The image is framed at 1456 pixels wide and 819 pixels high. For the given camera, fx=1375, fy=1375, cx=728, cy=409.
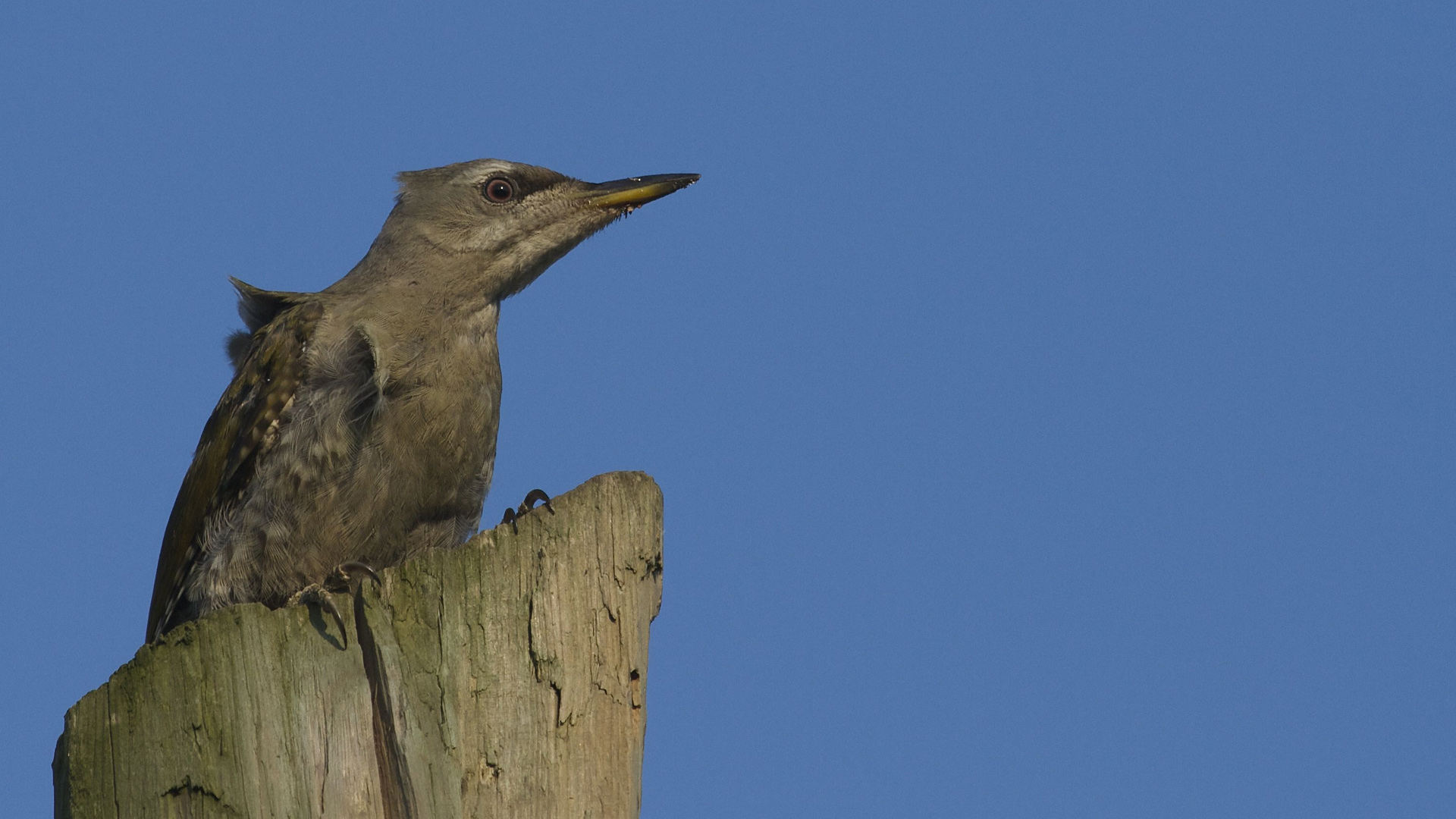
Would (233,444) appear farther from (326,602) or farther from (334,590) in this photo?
(326,602)

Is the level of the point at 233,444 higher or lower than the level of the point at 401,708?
higher

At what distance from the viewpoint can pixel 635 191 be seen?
6.92 metres

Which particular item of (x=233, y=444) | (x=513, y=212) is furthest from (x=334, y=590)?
(x=513, y=212)

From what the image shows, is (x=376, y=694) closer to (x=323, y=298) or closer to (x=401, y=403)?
(x=401, y=403)

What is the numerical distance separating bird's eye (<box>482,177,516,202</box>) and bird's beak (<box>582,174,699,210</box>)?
0.38 m

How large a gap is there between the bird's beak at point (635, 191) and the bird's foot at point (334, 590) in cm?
261

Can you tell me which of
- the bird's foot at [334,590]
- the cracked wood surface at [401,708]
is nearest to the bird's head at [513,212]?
the bird's foot at [334,590]

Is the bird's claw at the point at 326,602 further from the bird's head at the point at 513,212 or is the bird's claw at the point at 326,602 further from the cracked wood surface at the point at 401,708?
the bird's head at the point at 513,212

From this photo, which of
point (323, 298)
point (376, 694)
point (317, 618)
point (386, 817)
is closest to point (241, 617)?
point (317, 618)

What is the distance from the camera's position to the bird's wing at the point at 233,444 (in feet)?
20.1

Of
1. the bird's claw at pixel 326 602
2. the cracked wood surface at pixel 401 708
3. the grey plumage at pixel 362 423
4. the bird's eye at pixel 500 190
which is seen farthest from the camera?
the bird's eye at pixel 500 190

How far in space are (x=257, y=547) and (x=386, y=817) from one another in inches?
106

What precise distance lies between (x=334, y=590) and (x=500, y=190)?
2.96 metres

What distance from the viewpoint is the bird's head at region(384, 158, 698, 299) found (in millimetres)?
6758
